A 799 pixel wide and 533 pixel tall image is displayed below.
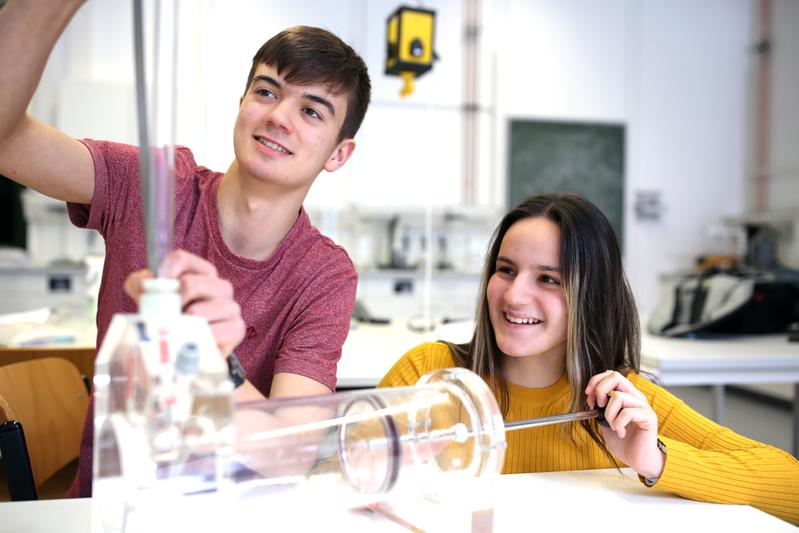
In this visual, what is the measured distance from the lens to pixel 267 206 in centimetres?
108

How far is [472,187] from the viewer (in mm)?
5285

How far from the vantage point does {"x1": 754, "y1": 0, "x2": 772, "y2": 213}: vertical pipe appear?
5.59m

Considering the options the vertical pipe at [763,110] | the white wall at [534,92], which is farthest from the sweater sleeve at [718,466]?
the vertical pipe at [763,110]

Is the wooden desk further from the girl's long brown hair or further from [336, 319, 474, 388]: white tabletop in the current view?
the girl's long brown hair

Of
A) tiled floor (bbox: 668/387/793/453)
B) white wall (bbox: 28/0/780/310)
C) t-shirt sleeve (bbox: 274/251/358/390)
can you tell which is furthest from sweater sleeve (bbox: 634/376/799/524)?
white wall (bbox: 28/0/780/310)

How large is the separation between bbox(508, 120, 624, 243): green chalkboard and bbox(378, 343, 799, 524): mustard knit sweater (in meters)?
4.20

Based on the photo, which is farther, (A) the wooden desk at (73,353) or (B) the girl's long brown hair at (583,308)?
(A) the wooden desk at (73,353)

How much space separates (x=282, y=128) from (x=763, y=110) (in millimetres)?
5786

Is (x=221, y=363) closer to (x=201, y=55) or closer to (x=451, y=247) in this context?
(x=201, y=55)

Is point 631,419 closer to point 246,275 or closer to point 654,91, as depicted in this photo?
point 246,275

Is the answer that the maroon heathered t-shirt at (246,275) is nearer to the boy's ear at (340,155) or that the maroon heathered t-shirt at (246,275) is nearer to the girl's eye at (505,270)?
the boy's ear at (340,155)

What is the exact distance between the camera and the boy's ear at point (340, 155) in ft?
3.71

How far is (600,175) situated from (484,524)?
5.11 m

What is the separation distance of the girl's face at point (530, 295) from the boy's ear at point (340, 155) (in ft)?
1.16
